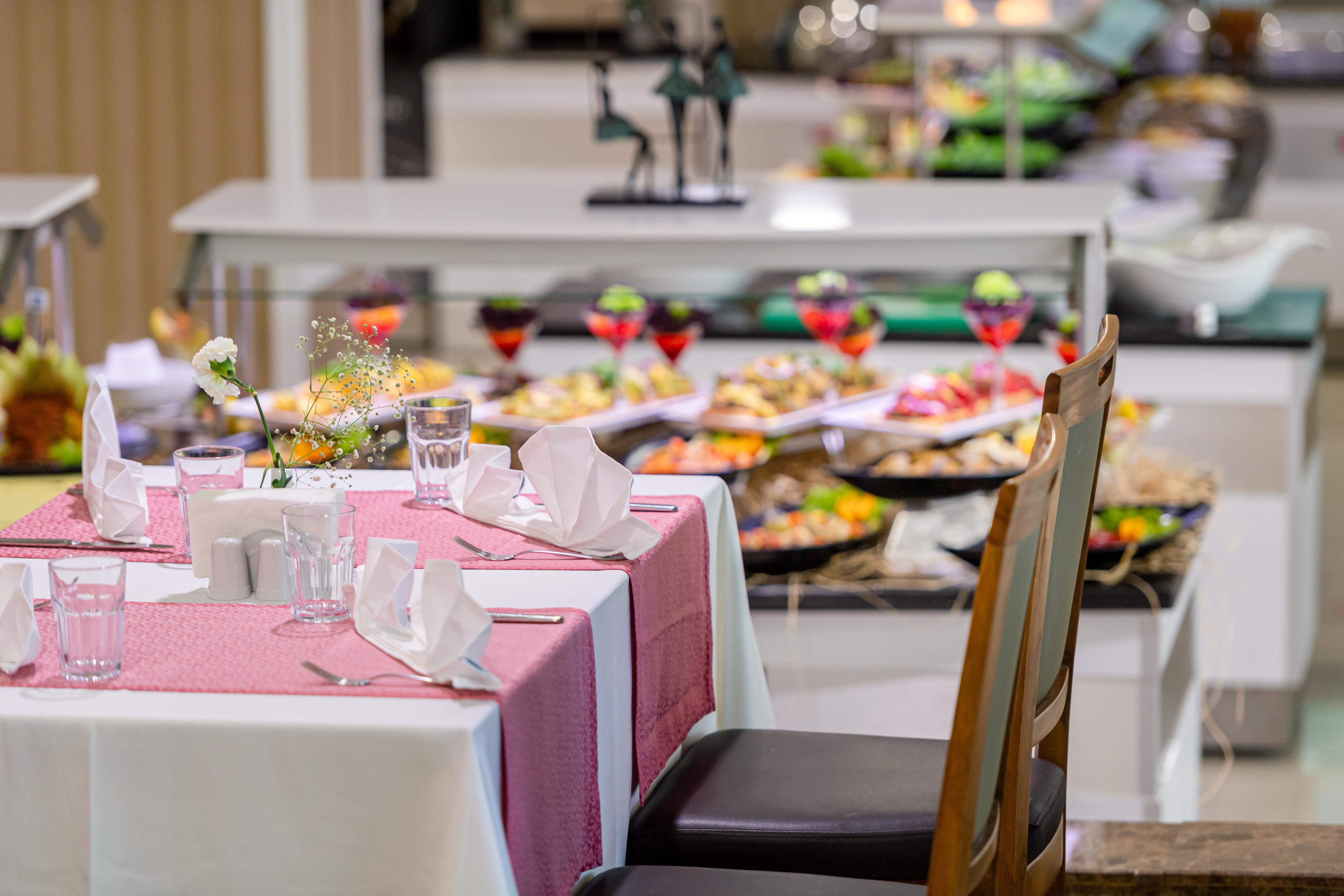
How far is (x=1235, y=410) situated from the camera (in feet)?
11.1

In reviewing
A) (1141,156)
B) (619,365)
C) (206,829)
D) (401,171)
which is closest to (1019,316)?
(619,365)

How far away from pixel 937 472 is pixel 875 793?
122cm

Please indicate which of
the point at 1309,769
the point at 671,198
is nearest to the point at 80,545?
the point at 671,198

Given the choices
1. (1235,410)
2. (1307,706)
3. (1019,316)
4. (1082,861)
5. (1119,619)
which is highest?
(1019,316)

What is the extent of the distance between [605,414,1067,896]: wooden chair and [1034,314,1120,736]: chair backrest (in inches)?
3.4

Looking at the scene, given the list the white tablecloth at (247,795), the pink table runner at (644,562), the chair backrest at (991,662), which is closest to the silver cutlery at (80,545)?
the pink table runner at (644,562)

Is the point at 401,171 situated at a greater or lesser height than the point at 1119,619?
greater

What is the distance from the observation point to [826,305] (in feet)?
9.64

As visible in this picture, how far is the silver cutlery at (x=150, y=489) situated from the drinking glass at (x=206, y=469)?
0.20 m

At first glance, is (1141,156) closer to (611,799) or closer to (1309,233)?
(1309,233)

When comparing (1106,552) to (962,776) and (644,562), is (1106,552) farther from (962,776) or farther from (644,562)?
(962,776)

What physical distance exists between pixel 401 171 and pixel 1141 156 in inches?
135

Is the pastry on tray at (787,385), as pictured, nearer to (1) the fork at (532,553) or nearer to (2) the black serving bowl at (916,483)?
(2) the black serving bowl at (916,483)

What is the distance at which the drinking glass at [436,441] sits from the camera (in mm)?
1755
